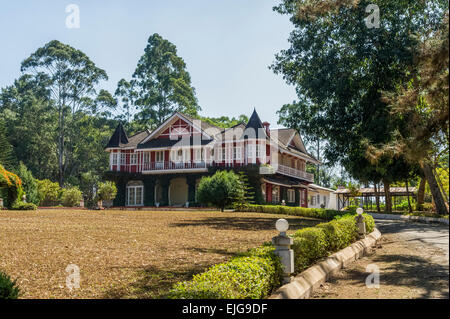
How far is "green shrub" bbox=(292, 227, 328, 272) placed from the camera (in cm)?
657

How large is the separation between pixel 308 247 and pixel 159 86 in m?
45.1

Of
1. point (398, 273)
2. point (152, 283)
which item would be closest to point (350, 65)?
point (398, 273)

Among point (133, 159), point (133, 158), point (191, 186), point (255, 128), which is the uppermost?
point (255, 128)

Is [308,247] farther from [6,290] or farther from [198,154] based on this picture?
[198,154]

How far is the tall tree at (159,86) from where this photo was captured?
1929 inches

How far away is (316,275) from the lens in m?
6.33

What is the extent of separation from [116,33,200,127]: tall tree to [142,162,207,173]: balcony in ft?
43.8

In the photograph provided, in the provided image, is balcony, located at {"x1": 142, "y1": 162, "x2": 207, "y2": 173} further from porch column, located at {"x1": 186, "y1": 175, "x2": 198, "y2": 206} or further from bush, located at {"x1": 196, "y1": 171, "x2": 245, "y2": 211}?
bush, located at {"x1": 196, "y1": 171, "x2": 245, "y2": 211}

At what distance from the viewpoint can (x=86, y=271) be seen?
676cm

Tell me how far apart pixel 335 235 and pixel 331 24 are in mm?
12534

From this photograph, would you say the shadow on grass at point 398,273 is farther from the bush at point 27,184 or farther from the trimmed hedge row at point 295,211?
the bush at point 27,184

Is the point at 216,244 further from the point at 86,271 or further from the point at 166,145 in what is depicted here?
the point at 166,145

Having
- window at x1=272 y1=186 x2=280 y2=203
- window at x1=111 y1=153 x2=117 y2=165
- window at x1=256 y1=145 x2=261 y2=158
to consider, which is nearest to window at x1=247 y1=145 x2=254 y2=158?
window at x1=256 y1=145 x2=261 y2=158
